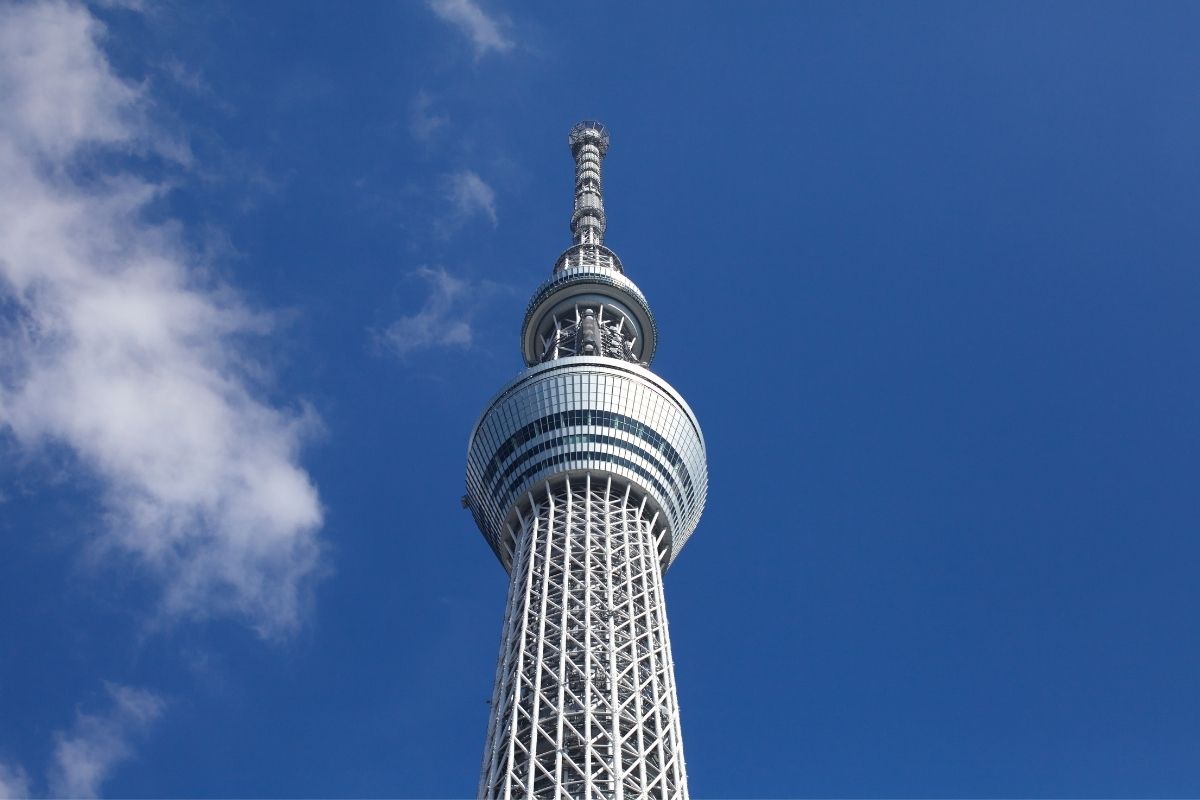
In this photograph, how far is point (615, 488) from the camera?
96.9 m

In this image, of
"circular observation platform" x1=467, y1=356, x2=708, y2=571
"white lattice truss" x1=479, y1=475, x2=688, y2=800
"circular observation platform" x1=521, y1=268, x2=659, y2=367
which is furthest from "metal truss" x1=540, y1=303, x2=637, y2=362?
"white lattice truss" x1=479, y1=475, x2=688, y2=800

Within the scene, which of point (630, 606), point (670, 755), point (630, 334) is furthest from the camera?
point (630, 334)

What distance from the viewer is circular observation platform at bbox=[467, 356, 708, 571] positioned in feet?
315

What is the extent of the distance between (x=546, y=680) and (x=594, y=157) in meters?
75.9

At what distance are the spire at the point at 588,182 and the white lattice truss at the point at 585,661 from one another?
43.5 metres

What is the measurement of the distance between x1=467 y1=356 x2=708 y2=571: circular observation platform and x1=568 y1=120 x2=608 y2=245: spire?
34.6 meters

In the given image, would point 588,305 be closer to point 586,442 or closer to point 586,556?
point 586,442

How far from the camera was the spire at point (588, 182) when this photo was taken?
13375 cm

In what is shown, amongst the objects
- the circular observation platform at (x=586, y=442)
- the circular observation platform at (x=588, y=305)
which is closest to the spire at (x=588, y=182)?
the circular observation platform at (x=588, y=305)

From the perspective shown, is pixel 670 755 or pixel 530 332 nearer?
pixel 670 755

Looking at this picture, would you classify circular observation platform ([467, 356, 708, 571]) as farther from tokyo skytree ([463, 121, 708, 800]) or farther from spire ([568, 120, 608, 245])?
spire ([568, 120, 608, 245])

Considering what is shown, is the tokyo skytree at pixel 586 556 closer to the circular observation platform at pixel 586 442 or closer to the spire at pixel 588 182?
the circular observation platform at pixel 586 442

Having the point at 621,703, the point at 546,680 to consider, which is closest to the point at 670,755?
the point at 621,703

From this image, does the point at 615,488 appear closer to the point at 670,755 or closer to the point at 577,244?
the point at 670,755
